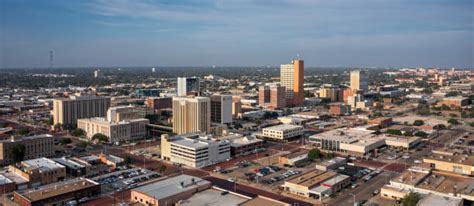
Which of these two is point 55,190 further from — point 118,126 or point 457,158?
point 457,158

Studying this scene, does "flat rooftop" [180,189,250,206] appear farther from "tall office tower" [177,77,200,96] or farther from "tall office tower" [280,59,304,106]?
"tall office tower" [280,59,304,106]

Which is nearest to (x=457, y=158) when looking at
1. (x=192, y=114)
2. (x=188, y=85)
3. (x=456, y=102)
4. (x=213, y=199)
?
(x=213, y=199)

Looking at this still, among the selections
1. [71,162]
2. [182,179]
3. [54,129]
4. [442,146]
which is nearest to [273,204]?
[182,179]

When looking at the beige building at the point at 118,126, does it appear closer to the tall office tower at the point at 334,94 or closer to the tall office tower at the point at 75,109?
the tall office tower at the point at 75,109

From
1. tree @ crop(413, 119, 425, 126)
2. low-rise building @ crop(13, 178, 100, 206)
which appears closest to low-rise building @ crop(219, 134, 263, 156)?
low-rise building @ crop(13, 178, 100, 206)

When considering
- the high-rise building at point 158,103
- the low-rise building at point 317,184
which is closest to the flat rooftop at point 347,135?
the low-rise building at point 317,184
